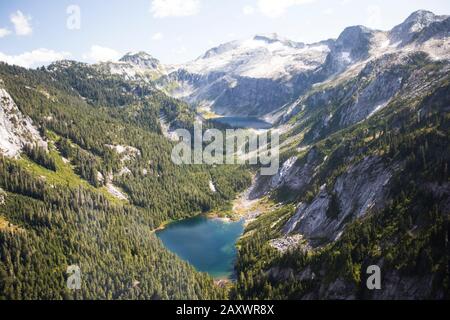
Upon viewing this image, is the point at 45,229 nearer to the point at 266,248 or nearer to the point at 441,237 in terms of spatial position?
the point at 266,248

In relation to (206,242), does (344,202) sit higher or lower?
higher

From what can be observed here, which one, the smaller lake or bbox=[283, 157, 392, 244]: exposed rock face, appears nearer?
bbox=[283, 157, 392, 244]: exposed rock face

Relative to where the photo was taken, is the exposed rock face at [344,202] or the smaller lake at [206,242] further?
the smaller lake at [206,242]

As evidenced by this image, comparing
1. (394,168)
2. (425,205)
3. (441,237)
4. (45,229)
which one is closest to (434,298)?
(441,237)

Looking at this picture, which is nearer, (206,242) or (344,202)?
(344,202)
